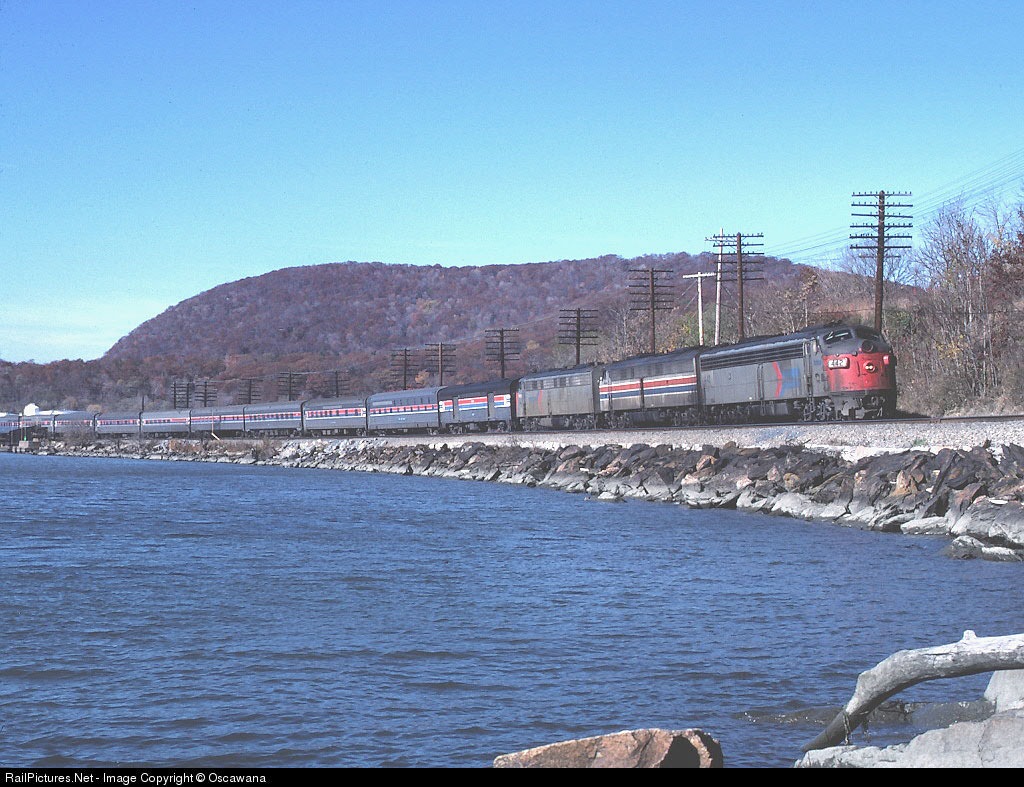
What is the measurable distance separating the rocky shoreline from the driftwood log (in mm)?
13900

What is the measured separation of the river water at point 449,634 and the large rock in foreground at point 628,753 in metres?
1.79

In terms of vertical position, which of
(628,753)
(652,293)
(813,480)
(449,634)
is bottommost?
(449,634)

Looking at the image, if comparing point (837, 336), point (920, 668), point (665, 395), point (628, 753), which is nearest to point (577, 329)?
point (665, 395)

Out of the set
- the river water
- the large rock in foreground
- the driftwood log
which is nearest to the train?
the river water

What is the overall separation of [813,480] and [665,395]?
20.7 meters

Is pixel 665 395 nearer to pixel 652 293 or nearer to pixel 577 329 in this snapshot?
pixel 652 293

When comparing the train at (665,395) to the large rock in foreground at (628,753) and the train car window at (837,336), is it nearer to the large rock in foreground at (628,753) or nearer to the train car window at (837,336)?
the train car window at (837,336)

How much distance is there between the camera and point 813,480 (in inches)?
1393

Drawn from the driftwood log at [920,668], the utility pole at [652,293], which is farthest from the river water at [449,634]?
the utility pole at [652,293]

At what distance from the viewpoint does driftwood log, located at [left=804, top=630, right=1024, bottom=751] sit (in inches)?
403

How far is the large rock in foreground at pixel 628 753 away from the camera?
9.30 m

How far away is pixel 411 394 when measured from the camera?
9138cm

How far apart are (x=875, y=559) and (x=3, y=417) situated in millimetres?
159349

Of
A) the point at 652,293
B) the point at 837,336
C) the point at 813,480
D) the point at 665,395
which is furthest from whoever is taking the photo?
the point at 652,293
